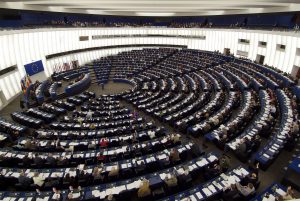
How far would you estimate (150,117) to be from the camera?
21.6 meters

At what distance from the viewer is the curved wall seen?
27422 millimetres

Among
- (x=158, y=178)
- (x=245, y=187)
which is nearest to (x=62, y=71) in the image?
(x=158, y=178)

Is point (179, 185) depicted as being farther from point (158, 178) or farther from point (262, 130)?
point (262, 130)

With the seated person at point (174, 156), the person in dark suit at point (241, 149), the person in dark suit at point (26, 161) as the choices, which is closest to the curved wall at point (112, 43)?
the person in dark suit at point (26, 161)

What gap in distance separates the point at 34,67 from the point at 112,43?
1970 cm

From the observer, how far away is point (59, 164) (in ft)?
42.6

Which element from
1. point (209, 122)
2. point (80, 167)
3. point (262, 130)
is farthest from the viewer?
point (209, 122)

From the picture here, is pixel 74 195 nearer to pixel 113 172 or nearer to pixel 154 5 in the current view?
pixel 113 172

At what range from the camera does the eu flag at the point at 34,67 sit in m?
30.5

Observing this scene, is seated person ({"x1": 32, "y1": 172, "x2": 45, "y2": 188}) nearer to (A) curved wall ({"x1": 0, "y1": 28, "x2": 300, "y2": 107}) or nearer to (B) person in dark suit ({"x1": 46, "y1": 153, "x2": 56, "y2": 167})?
(B) person in dark suit ({"x1": 46, "y1": 153, "x2": 56, "y2": 167})

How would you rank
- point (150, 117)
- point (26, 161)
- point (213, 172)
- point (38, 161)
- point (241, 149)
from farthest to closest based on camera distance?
point (150, 117)
point (241, 149)
point (26, 161)
point (38, 161)
point (213, 172)

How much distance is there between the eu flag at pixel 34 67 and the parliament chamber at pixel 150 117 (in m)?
0.18

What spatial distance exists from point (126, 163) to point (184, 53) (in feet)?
113

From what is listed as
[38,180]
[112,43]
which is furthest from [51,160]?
[112,43]
